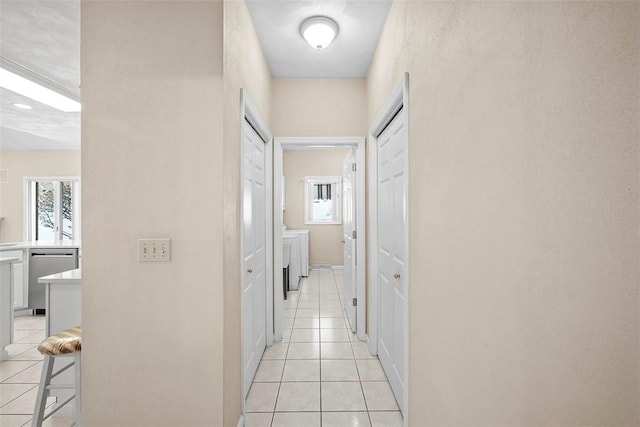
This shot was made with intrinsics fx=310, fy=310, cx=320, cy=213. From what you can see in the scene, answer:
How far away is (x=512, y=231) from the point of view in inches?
32.7

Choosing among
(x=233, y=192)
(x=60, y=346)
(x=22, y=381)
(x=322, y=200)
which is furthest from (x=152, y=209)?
(x=322, y=200)

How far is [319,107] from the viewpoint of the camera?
3.15 m

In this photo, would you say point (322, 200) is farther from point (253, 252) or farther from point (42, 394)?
point (42, 394)

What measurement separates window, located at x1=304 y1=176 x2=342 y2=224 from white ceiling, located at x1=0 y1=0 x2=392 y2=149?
3811 mm

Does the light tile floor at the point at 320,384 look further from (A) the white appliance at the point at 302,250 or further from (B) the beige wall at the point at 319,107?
(A) the white appliance at the point at 302,250

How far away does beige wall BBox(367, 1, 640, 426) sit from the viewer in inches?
22.7

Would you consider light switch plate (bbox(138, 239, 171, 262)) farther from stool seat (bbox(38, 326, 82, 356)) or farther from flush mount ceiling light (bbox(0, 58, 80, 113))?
flush mount ceiling light (bbox(0, 58, 80, 113))

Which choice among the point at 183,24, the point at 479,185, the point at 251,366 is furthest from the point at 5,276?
the point at 479,185

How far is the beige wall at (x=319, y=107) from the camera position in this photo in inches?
123

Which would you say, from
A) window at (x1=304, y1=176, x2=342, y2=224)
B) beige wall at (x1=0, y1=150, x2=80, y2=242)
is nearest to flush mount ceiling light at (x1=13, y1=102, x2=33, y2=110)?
beige wall at (x1=0, y1=150, x2=80, y2=242)

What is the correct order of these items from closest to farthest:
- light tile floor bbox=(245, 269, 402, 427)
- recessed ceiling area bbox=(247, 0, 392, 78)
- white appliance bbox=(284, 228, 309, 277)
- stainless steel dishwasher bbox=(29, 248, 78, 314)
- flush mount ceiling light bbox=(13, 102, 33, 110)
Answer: light tile floor bbox=(245, 269, 402, 427) → recessed ceiling area bbox=(247, 0, 392, 78) → flush mount ceiling light bbox=(13, 102, 33, 110) → stainless steel dishwasher bbox=(29, 248, 78, 314) → white appliance bbox=(284, 228, 309, 277)

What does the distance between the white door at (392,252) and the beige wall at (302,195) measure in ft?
13.6

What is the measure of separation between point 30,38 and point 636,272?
3.57 m

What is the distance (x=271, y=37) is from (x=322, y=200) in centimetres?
465
